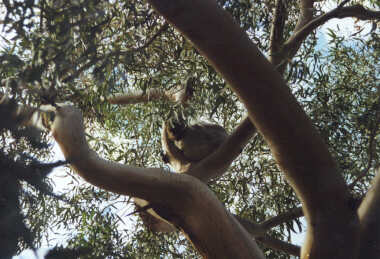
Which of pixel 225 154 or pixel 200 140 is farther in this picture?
pixel 200 140

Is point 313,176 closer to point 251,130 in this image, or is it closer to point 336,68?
point 251,130

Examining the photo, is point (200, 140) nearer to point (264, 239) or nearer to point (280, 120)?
point (264, 239)

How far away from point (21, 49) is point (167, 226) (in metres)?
1.16

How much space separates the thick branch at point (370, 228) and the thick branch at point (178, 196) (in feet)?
1.51

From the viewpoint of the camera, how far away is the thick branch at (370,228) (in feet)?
6.39

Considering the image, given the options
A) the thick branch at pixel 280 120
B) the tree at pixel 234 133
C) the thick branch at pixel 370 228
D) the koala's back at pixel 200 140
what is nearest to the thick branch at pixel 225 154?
the tree at pixel 234 133

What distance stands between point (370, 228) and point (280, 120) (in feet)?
2.05

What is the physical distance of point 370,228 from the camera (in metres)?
1.96

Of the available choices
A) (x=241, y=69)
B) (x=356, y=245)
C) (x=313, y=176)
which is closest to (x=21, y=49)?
(x=241, y=69)

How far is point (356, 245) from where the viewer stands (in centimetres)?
194

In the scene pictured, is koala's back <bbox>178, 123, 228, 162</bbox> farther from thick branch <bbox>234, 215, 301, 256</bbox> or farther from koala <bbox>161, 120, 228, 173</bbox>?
thick branch <bbox>234, 215, 301, 256</bbox>

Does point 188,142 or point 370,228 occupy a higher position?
point 188,142

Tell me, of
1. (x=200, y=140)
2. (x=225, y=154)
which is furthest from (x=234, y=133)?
(x=200, y=140)

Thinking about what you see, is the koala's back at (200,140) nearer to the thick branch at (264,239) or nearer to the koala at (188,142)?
the koala at (188,142)
